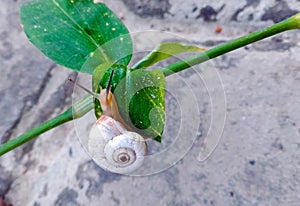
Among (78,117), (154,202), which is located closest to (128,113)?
(78,117)

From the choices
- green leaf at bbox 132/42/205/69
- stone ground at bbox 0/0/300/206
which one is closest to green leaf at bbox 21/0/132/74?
green leaf at bbox 132/42/205/69

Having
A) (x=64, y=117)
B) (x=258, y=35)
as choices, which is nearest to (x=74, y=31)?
(x=64, y=117)

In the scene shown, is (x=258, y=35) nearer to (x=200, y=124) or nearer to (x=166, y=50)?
(x=166, y=50)

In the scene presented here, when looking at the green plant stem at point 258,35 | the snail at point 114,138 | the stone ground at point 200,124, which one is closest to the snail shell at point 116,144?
the snail at point 114,138

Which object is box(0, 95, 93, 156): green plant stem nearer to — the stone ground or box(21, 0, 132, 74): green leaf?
box(21, 0, 132, 74): green leaf

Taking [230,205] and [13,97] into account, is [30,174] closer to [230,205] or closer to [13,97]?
[13,97]

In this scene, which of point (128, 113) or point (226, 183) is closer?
point (128, 113)
